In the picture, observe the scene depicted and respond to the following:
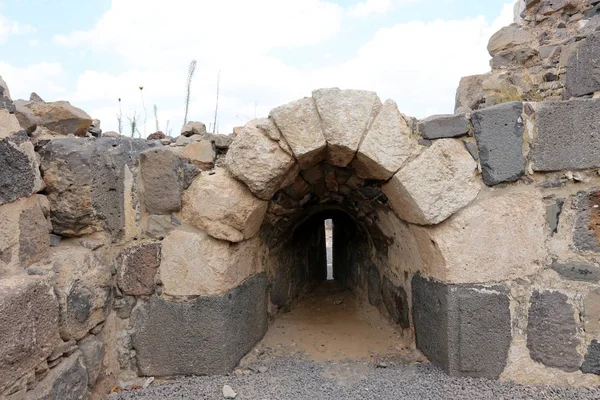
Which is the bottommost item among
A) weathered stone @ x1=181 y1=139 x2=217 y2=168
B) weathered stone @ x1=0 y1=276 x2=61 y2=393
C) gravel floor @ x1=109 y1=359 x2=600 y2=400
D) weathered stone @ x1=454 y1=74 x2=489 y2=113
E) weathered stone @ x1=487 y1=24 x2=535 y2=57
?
gravel floor @ x1=109 y1=359 x2=600 y2=400

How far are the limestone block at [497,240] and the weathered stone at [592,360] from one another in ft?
1.38

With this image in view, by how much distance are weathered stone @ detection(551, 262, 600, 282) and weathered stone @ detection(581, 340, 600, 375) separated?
30cm

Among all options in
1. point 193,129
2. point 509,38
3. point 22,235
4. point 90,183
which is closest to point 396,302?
point 193,129

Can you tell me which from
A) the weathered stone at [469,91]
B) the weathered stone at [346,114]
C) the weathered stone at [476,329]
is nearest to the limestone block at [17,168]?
the weathered stone at [346,114]

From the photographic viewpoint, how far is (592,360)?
1.82 meters

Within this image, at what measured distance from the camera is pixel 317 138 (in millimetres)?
1965

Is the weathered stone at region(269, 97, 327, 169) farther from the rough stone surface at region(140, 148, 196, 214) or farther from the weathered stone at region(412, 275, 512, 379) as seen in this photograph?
the weathered stone at region(412, 275, 512, 379)

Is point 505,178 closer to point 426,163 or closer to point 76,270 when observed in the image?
point 426,163

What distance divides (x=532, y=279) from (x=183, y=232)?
1809 millimetres

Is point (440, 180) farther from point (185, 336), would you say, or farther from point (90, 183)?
point (90, 183)

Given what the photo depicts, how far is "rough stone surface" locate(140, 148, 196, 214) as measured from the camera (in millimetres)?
2033

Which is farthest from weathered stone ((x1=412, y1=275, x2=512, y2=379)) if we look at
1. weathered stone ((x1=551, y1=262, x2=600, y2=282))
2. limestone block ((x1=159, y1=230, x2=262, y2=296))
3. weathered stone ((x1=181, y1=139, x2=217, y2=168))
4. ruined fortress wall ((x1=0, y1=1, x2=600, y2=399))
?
weathered stone ((x1=181, y1=139, x2=217, y2=168))

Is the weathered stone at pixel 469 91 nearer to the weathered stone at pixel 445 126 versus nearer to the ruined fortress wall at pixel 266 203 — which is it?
the ruined fortress wall at pixel 266 203

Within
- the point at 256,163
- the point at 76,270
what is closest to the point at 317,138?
the point at 256,163
